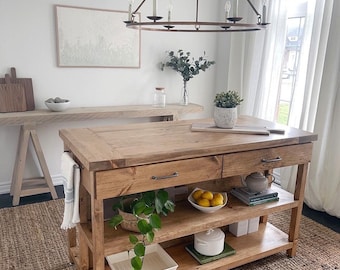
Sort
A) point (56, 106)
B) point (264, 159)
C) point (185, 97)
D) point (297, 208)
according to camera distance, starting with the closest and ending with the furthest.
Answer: point (264, 159)
point (297, 208)
point (56, 106)
point (185, 97)

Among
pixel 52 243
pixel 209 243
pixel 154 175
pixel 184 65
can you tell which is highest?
pixel 184 65

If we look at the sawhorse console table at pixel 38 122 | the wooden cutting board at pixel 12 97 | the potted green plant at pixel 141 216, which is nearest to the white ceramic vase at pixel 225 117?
the potted green plant at pixel 141 216

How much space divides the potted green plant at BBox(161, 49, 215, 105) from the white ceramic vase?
1.46 meters

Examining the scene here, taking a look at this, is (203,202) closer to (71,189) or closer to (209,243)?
(209,243)

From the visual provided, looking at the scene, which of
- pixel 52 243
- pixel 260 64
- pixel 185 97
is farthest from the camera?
pixel 185 97

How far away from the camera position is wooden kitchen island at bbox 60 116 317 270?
149cm

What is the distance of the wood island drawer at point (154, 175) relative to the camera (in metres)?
1.44

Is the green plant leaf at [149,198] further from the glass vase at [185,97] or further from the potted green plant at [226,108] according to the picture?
the glass vase at [185,97]

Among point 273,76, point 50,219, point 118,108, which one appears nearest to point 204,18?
point 273,76

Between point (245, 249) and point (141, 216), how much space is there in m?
0.81

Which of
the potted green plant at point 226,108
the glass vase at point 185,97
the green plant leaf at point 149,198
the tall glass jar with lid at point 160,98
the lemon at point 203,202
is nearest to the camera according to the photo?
the green plant leaf at point 149,198

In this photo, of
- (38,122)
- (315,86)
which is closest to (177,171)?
(38,122)

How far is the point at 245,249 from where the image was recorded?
6.69ft

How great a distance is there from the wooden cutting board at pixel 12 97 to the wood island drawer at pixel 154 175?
1715mm
